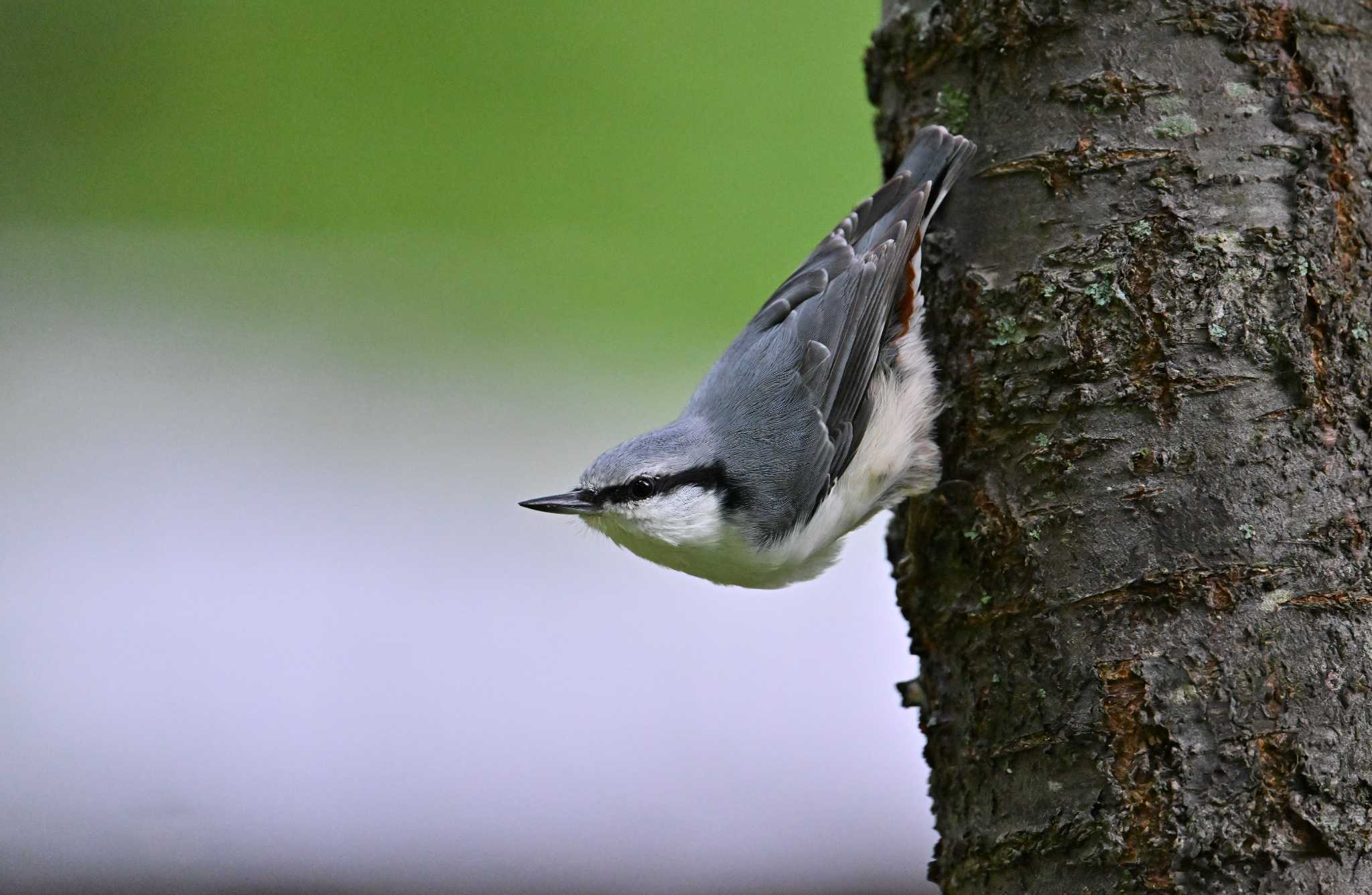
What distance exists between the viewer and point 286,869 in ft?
7.84

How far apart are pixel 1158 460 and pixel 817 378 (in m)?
0.76

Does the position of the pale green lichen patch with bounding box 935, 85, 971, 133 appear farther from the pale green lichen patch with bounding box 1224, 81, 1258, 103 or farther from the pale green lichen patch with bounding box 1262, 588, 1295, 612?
the pale green lichen patch with bounding box 1262, 588, 1295, 612

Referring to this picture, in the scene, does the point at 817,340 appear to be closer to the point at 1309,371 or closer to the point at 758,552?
the point at 758,552

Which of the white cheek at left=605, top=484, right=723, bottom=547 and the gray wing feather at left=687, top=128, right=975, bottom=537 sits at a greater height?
the gray wing feather at left=687, top=128, right=975, bottom=537

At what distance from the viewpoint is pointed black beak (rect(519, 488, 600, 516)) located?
2.05m

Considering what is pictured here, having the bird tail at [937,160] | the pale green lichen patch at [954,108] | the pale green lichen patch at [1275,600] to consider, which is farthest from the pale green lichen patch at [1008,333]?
the pale green lichen patch at [1275,600]

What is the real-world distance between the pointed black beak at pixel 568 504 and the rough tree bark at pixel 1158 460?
2.10 feet

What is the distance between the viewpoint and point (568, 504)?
6.75 ft

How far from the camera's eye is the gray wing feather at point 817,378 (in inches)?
82.7

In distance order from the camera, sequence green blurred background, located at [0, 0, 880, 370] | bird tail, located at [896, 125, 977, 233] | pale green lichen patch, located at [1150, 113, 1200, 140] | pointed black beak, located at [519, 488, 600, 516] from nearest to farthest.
Result: pale green lichen patch, located at [1150, 113, 1200, 140], bird tail, located at [896, 125, 977, 233], pointed black beak, located at [519, 488, 600, 516], green blurred background, located at [0, 0, 880, 370]

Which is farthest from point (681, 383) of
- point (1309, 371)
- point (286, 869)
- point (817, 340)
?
point (1309, 371)

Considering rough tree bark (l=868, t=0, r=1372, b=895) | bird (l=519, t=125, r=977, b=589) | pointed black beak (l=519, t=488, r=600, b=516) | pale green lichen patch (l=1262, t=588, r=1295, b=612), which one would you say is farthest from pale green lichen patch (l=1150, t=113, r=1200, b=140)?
pointed black beak (l=519, t=488, r=600, b=516)

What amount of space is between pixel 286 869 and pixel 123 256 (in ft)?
6.72

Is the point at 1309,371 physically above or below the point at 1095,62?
below
